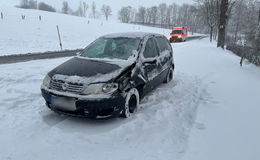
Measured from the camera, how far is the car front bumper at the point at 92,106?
3021mm

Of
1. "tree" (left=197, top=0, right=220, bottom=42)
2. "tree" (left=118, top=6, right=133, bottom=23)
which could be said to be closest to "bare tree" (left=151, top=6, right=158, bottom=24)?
"tree" (left=118, top=6, right=133, bottom=23)

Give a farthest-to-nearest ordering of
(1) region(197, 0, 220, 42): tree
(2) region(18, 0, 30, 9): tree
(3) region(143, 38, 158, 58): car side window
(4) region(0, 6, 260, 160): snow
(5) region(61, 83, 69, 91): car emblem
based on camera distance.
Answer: (2) region(18, 0, 30, 9): tree
(1) region(197, 0, 220, 42): tree
(3) region(143, 38, 158, 58): car side window
(5) region(61, 83, 69, 91): car emblem
(4) region(0, 6, 260, 160): snow

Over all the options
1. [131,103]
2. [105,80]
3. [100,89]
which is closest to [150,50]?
[131,103]

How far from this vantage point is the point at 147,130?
3.23m

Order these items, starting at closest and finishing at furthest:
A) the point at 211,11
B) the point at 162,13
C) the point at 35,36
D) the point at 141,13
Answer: the point at 35,36 < the point at 211,11 < the point at 141,13 < the point at 162,13

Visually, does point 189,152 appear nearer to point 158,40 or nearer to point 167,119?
point 167,119

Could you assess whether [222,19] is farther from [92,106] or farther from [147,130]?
[92,106]

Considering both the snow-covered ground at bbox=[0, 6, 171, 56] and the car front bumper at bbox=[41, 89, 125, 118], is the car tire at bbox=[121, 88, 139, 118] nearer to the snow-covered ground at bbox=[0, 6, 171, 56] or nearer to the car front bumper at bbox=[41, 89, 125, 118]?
the car front bumper at bbox=[41, 89, 125, 118]

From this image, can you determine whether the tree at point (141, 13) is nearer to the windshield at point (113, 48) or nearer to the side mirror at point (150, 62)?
the windshield at point (113, 48)

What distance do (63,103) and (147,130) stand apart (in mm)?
1555

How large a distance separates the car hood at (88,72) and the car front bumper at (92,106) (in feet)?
1.06

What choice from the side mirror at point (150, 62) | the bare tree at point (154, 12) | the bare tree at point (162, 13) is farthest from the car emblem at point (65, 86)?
the bare tree at point (162, 13)

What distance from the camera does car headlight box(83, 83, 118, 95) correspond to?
3.05 m

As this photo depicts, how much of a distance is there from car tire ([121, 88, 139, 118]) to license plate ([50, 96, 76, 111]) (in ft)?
3.08
